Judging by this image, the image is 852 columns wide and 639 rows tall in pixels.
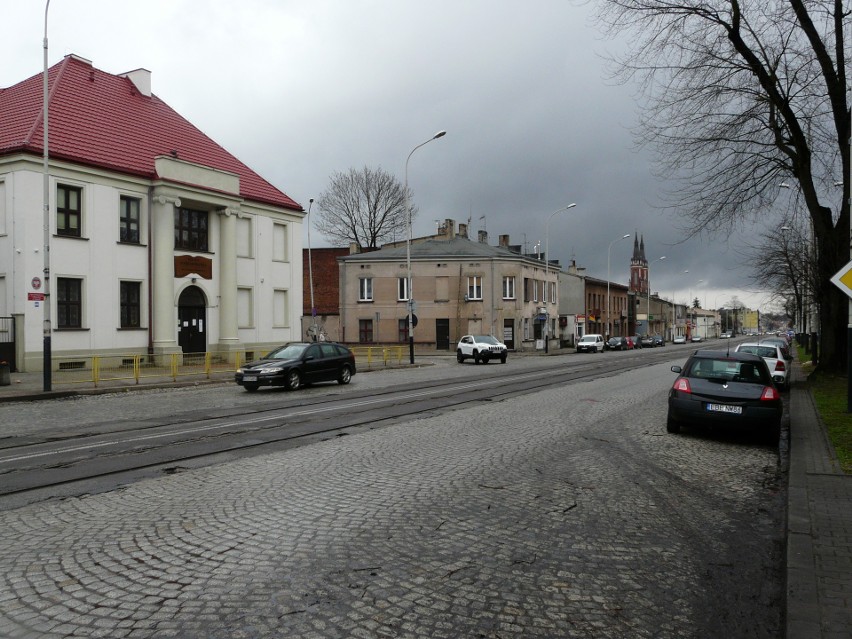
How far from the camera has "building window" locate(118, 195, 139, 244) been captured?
29891 millimetres

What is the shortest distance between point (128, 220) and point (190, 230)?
3.39 meters

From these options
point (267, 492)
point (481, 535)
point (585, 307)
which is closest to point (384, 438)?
point (267, 492)

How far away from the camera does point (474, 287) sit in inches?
2271

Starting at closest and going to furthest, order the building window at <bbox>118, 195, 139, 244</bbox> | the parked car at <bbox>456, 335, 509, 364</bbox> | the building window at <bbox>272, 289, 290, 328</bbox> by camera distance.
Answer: the building window at <bbox>118, 195, 139, 244</bbox>, the building window at <bbox>272, 289, 290, 328</bbox>, the parked car at <bbox>456, 335, 509, 364</bbox>

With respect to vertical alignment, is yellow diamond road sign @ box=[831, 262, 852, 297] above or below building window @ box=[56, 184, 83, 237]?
below

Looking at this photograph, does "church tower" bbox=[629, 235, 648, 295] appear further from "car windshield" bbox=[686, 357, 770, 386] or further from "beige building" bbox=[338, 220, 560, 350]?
"car windshield" bbox=[686, 357, 770, 386]

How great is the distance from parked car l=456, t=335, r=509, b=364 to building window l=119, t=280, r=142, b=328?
18357 mm

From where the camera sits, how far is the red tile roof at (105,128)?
91.2 feet

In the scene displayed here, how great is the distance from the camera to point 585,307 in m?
78.4

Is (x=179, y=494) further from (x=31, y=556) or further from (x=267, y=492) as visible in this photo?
(x=31, y=556)

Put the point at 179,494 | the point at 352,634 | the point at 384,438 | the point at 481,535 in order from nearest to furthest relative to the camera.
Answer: the point at 352,634
the point at 481,535
the point at 179,494
the point at 384,438

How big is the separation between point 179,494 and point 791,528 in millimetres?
5913

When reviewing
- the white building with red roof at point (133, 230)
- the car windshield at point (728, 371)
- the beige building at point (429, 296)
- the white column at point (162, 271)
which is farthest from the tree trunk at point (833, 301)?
the beige building at point (429, 296)

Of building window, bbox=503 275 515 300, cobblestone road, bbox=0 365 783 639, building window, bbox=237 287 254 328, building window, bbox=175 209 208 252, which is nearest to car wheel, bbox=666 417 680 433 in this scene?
cobblestone road, bbox=0 365 783 639
